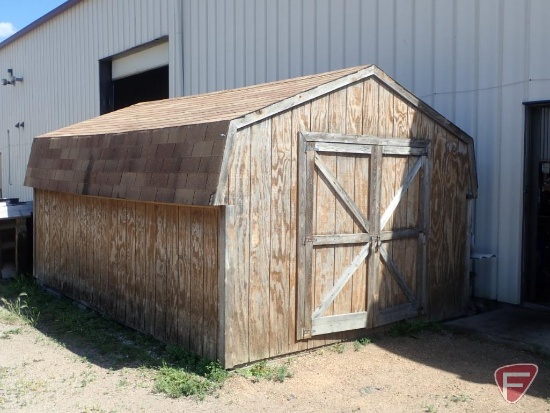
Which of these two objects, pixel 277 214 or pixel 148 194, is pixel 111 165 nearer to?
pixel 148 194

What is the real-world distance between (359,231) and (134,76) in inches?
488

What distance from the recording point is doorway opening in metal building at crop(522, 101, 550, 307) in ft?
24.5

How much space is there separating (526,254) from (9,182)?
19.7 meters

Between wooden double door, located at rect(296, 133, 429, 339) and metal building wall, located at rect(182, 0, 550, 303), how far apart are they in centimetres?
143

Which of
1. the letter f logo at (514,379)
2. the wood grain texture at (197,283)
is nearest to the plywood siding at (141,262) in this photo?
the wood grain texture at (197,283)

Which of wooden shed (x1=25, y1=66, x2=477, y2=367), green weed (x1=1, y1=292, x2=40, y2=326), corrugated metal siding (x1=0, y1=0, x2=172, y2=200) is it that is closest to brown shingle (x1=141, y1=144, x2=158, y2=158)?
wooden shed (x1=25, y1=66, x2=477, y2=367)

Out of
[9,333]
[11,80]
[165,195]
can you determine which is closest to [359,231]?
[165,195]

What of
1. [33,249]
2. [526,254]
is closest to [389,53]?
[526,254]

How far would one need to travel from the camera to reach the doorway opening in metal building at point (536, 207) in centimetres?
746

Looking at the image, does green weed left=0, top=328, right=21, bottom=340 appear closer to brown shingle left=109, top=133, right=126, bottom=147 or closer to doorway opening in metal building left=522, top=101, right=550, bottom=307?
brown shingle left=109, top=133, right=126, bottom=147

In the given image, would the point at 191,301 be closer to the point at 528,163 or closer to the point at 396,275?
the point at 396,275

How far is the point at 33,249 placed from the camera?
9492 mm

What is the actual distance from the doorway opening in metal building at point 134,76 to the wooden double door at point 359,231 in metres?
8.89

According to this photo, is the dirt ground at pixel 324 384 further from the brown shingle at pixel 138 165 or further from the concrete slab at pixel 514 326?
the brown shingle at pixel 138 165
